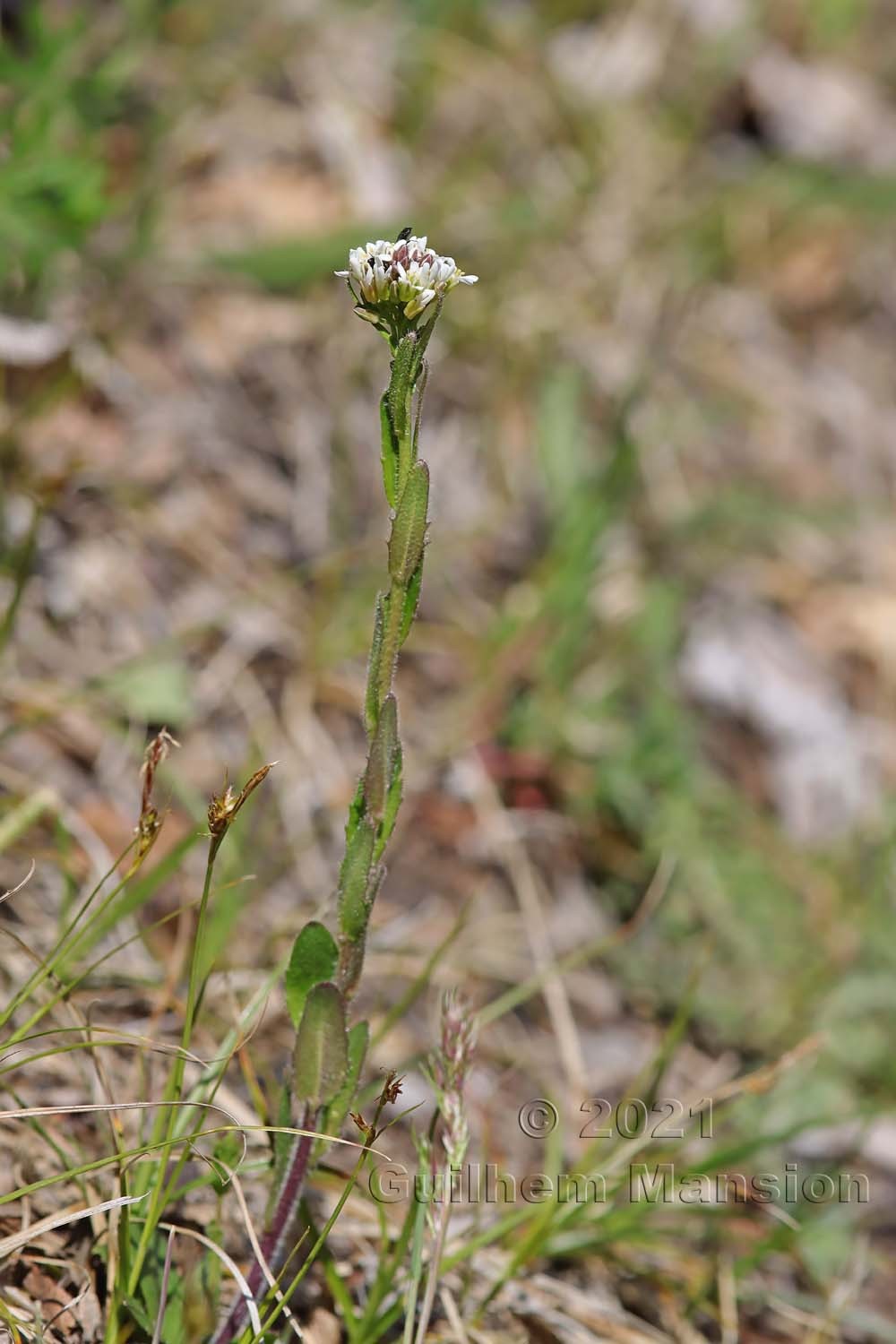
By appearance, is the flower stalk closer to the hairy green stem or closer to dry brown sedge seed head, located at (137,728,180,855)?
the hairy green stem

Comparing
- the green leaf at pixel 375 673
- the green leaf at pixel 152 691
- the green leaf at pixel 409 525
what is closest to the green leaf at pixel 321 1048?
the green leaf at pixel 375 673

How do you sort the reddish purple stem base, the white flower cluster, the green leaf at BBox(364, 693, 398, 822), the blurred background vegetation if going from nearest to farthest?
1. the white flower cluster
2. the green leaf at BBox(364, 693, 398, 822)
3. the reddish purple stem base
4. the blurred background vegetation

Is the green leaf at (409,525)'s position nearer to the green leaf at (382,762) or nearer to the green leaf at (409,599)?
the green leaf at (409,599)

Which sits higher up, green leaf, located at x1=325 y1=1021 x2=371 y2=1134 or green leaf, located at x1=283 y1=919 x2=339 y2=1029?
green leaf, located at x1=283 y1=919 x2=339 y2=1029

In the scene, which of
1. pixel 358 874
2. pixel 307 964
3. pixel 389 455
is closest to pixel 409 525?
pixel 389 455

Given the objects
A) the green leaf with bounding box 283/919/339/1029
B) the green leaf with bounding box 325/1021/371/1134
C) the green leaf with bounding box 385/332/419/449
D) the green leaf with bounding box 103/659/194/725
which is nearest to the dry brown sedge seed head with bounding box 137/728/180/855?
the green leaf with bounding box 283/919/339/1029

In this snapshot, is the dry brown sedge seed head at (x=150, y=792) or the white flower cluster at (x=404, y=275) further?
the dry brown sedge seed head at (x=150, y=792)

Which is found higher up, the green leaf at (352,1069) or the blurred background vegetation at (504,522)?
the blurred background vegetation at (504,522)
